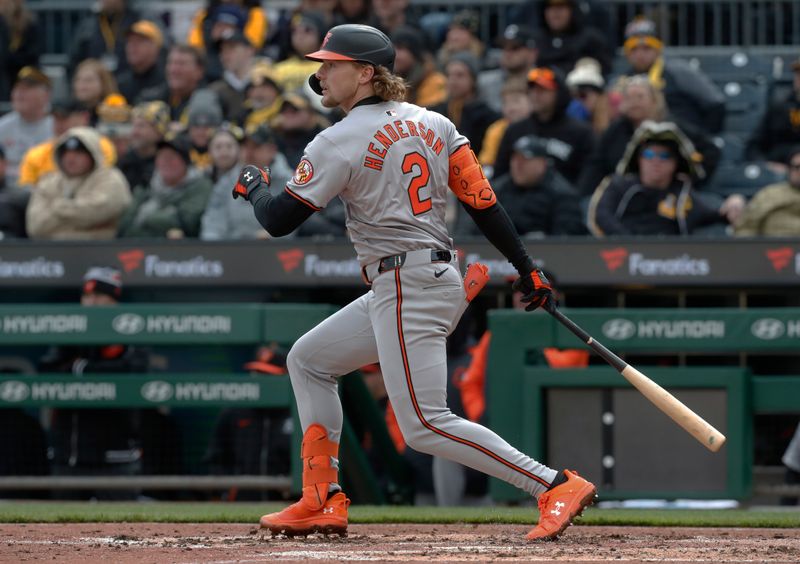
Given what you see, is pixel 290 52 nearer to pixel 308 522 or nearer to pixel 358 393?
pixel 358 393

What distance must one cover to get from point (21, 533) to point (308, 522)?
1.28 m

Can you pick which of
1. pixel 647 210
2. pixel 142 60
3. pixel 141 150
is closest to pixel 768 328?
pixel 647 210

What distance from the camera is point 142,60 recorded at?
12.3m

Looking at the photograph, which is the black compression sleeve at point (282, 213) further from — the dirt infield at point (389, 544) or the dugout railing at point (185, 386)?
the dugout railing at point (185, 386)

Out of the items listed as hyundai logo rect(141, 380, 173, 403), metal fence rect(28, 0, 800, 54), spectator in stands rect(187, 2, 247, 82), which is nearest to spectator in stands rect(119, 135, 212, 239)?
hyundai logo rect(141, 380, 173, 403)

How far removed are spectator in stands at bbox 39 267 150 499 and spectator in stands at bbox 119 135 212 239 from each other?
1304 millimetres

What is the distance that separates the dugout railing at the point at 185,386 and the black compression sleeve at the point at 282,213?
2721mm

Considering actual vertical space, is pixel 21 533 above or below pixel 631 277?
below

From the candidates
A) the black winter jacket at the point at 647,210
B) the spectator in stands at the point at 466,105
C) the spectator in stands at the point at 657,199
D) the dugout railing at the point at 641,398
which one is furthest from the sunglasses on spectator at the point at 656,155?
the dugout railing at the point at 641,398

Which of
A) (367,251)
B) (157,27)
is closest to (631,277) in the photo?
(367,251)

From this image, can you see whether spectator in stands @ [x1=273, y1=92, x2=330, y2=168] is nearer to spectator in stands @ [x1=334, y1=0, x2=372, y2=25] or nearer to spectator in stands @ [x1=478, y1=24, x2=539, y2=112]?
spectator in stands @ [x1=478, y1=24, x2=539, y2=112]

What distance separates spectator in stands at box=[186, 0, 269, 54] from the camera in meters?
12.6

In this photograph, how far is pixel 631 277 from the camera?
8.64 metres

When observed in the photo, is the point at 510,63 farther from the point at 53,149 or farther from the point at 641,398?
the point at 641,398
